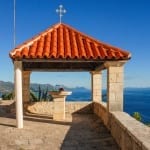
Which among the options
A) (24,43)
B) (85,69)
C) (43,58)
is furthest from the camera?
(85,69)

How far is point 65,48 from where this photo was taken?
394 inches

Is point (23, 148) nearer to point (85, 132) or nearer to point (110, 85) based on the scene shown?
point (85, 132)

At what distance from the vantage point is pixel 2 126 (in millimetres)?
9609

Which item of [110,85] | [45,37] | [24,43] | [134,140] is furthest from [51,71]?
[134,140]

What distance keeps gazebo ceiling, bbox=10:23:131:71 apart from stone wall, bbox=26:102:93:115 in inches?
146

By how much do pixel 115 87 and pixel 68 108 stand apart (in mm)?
5227

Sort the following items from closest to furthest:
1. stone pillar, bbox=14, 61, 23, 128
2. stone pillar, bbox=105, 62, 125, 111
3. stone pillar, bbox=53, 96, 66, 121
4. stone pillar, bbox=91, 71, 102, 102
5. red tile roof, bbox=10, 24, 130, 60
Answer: stone pillar, bbox=105, 62, 125, 111
red tile roof, bbox=10, 24, 130, 60
stone pillar, bbox=14, 61, 23, 128
stone pillar, bbox=53, 96, 66, 121
stone pillar, bbox=91, 71, 102, 102

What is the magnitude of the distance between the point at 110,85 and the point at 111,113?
33.5 inches

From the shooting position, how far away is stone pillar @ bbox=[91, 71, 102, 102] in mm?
13695

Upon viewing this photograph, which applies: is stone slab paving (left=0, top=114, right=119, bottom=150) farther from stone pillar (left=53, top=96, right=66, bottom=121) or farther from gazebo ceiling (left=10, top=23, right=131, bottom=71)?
gazebo ceiling (left=10, top=23, right=131, bottom=71)

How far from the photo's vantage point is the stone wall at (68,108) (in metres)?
13.9

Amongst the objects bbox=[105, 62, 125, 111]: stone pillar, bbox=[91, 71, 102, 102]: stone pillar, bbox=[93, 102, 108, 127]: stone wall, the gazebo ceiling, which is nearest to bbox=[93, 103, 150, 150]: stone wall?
bbox=[105, 62, 125, 111]: stone pillar

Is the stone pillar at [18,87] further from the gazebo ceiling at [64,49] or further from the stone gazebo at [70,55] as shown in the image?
the gazebo ceiling at [64,49]

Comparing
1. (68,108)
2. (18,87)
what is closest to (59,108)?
(18,87)
